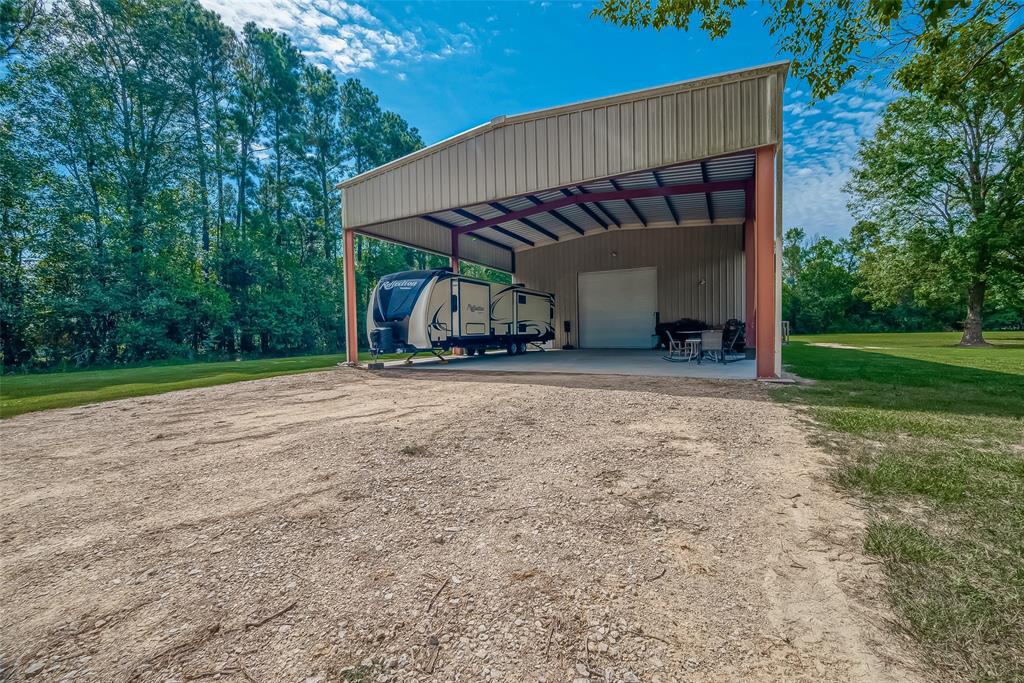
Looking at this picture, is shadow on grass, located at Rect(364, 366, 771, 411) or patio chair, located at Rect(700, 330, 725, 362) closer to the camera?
shadow on grass, located at Rect(364, 366, 771, 411)

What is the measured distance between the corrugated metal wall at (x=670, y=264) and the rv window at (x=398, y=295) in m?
9.36

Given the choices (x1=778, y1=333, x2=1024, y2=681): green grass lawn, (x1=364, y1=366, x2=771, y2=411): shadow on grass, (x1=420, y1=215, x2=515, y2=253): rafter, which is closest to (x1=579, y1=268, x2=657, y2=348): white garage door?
(x1=420, y1=215, x2=515, y2=253): rafter

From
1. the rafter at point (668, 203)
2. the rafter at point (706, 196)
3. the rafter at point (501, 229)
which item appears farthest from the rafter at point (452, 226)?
the rafter at point (706, 196)

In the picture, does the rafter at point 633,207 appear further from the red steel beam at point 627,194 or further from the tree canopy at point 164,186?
the tree canopy at point 164,186

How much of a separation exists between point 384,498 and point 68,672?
141 centimetres

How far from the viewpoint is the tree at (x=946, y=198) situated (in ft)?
53.2

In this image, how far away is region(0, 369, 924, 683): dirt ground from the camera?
1341 millimetres

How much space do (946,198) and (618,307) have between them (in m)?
15.5

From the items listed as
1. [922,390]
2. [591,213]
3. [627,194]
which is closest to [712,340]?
[922,390]

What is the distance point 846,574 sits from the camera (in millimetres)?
1692

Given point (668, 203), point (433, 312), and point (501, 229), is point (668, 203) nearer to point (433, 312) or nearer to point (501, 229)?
point (501, 229)

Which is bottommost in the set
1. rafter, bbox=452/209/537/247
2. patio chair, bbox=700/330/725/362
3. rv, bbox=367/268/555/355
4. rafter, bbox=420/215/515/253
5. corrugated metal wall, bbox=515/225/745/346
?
patio chair, bbox=700/330/725/362

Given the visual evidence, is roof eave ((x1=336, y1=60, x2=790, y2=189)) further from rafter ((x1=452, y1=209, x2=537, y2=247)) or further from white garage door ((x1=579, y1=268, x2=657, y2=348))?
white garage door ((x1=579, y1=268, x2=657, y2=348))

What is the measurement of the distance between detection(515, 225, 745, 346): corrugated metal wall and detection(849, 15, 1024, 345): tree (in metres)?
8.47
